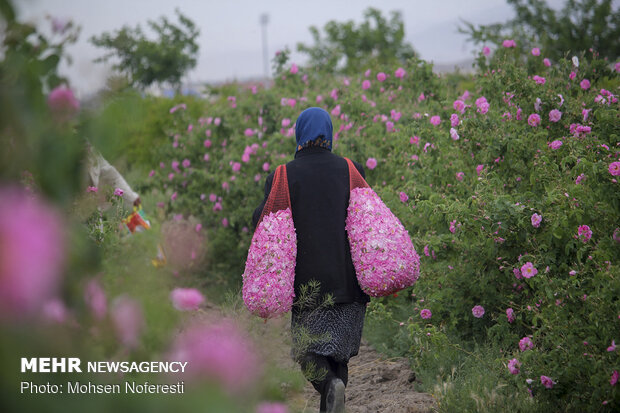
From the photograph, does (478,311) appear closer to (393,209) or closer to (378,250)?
(378,250)

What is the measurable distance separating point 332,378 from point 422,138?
6.75ft

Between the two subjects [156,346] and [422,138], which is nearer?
[156,346]

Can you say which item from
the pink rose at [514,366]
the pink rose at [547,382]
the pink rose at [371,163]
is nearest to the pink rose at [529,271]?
the pink rose at [514,366]

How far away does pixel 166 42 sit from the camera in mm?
23422

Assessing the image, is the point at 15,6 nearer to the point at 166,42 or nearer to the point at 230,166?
the point at 230,166

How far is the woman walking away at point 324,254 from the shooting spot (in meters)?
3.22

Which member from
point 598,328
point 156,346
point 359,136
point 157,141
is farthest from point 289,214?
point 157,141

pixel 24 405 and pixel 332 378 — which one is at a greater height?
pixel 332 378

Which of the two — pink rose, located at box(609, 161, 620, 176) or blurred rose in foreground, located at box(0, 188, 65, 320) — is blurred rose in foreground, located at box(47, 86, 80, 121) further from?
pink rose, located at box(609, 161, 620, 176)

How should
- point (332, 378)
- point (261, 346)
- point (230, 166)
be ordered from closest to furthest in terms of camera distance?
point (261, 346), point (332, 378), point (230, 166)

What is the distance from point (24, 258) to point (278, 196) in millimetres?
2597

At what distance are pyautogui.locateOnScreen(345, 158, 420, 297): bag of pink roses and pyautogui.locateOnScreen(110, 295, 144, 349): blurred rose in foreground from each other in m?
2.22

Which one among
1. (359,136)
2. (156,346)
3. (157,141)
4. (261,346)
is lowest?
(156,346)

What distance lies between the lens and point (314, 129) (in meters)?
Result: 3.40
